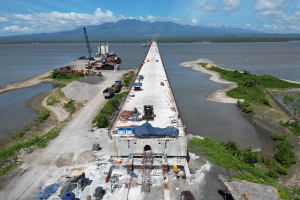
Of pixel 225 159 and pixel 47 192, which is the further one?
pixel 225 159

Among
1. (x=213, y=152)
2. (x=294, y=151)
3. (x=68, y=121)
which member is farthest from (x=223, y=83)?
(x=68, y=121)

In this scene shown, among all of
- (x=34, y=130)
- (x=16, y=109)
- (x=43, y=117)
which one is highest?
(x=43, y=117)

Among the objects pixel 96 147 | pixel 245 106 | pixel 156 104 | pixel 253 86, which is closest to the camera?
pixel 96 147

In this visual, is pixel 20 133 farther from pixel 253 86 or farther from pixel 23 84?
pixel 253 86

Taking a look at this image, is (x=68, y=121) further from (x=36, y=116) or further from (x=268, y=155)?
(x=268, y=155)

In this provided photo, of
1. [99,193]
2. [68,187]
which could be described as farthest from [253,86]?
[68,187]

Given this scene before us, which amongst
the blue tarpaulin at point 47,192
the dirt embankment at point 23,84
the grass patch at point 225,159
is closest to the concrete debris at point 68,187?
the blue tarpaulin at point 47,192

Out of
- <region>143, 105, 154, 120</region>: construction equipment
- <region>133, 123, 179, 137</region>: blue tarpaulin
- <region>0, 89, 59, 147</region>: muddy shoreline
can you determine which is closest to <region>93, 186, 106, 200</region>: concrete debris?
<region>133, 123, 179, 137</region>: blue tarpaulin

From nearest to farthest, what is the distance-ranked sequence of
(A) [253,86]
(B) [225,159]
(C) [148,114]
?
(B) [225,159]
(C) [148,114]
(A) [253,86]
